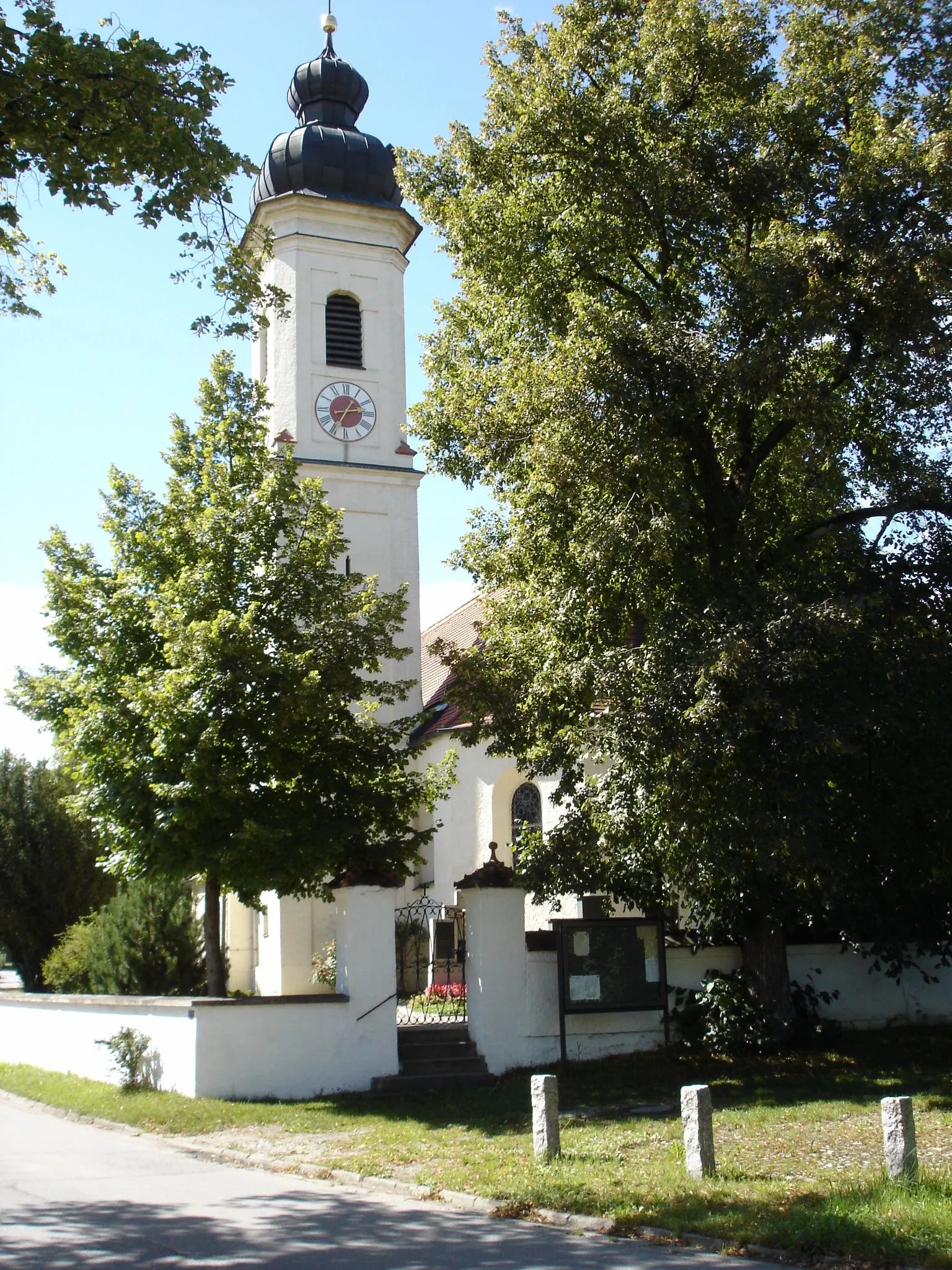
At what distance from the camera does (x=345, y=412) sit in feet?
90.1

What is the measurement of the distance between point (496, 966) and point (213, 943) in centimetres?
354

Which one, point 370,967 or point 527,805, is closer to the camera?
point 370,967

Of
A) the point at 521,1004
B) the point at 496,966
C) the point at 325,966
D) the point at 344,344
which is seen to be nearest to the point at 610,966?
the point at 521,1004

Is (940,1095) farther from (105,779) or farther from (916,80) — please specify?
(916,80)

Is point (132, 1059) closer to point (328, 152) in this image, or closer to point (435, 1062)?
point (435, 1062)

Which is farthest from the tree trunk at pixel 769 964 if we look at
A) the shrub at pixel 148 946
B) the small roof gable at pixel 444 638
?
the small roof gable at pixel 444 638

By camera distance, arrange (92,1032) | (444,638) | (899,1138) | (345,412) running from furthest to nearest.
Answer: (444,638)
(345,412)
(92,1032)
(899,1138)

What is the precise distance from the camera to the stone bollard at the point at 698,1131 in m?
8.48

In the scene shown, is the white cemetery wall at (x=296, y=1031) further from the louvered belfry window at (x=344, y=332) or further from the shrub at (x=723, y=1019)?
the louvered belfry window at (x=344, y=332)

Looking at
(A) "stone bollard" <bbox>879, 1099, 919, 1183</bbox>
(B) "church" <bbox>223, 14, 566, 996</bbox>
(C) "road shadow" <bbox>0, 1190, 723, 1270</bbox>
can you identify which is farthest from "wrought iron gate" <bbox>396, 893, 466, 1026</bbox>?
(A) "stone bollard" <bbox>879, 1099, 919, 1183</bbox>

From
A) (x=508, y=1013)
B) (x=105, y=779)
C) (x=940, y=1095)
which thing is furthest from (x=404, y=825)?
(x=940, y=1095)

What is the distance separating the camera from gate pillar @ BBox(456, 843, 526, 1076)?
14547 mm

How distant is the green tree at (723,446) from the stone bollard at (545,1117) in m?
3.75

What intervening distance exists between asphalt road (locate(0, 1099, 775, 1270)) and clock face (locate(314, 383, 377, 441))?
19.0 metres
